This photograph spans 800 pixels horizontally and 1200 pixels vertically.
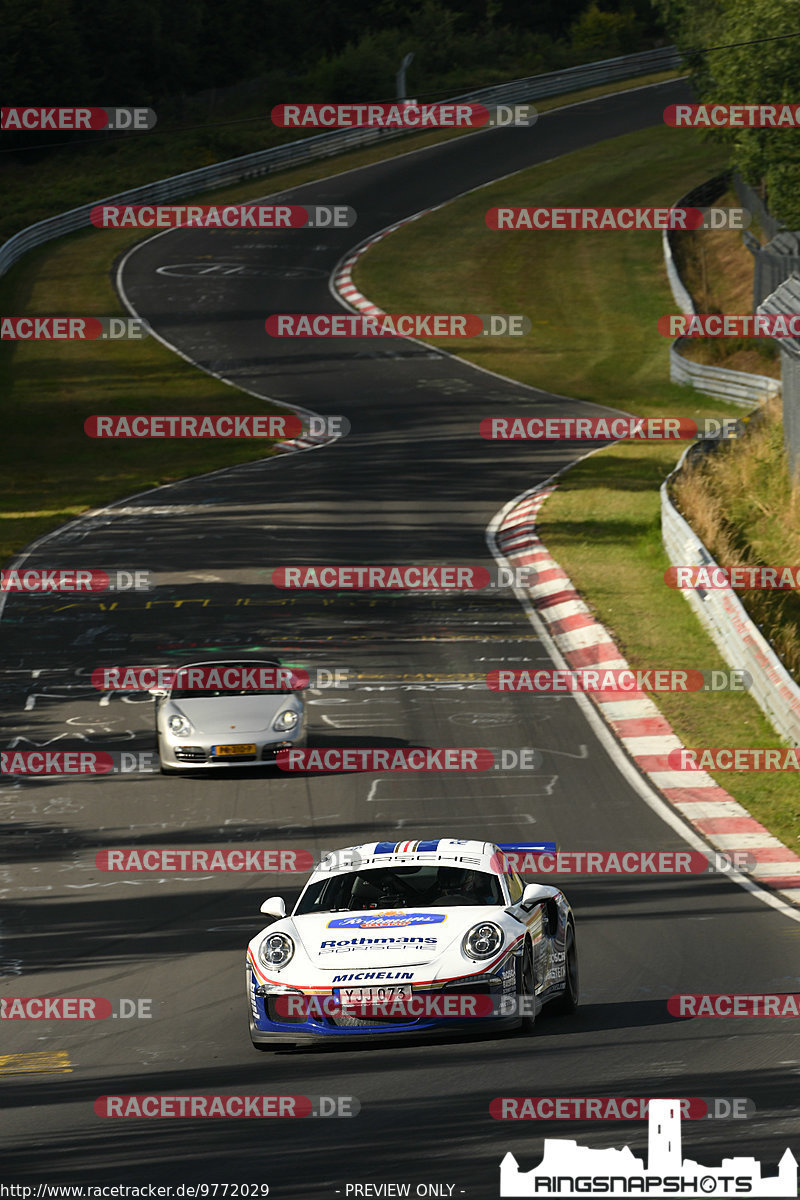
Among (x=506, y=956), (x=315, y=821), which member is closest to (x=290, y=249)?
(x=315, y=821)

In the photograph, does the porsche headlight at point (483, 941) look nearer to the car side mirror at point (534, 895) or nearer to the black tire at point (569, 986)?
the car side mirror at point (534, 895)

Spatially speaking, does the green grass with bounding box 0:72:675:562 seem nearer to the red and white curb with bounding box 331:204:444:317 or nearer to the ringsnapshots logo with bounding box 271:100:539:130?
the ringsnapshots logo with bounding box 271:100:539:130

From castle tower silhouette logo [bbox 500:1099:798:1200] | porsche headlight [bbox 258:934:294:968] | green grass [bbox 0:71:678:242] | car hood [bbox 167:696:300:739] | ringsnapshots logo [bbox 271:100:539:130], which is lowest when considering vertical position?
car hood [bbox 167:696:300:739]

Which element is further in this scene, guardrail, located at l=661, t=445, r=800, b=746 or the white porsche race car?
guardrail, located at l=661, t=445, r=800, b=746

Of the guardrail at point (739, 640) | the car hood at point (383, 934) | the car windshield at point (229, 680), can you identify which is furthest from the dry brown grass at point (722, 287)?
the car hood at point (383, 934)

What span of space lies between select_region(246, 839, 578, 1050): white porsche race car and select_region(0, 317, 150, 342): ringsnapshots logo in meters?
42.3

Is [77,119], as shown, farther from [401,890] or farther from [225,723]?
[401,890]

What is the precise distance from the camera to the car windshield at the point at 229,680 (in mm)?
19359

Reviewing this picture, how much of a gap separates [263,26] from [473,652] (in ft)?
265

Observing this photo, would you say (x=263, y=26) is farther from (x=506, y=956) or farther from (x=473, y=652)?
(x=506, y=956)

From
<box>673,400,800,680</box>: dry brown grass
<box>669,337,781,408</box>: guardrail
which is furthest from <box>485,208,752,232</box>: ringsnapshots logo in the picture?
<box>673,400,800,680</box>: dry brown grass

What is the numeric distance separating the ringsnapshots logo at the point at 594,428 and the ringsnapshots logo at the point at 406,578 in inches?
494

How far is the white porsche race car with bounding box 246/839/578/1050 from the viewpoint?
384 inches

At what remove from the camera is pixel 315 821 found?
16.1 m
